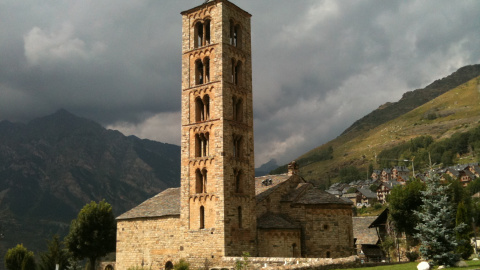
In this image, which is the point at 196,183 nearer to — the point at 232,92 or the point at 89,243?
the point at 232,92

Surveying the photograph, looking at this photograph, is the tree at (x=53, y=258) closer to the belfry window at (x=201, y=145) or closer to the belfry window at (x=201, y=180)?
the belfry window at (x=201, y=180)

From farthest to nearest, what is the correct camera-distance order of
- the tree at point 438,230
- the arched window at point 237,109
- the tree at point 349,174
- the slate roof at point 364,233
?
the tree at point 349,174, the slate roof at point 364,233, the arched window at point 237,109, the tree at point 438,230

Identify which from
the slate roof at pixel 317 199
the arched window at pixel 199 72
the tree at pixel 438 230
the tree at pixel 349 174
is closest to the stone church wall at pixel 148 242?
the slate roof at pixel 317 199

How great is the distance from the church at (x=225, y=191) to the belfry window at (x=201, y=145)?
87 millimetres

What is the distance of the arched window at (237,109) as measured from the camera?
37562mm

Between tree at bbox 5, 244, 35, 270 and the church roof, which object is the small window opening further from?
tree at bbox 5, 244, 35, 270

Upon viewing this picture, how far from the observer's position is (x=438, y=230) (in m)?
23.4

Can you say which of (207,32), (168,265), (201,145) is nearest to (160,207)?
(168,265)

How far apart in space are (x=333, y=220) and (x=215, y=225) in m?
10.1

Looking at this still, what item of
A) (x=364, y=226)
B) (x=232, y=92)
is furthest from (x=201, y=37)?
(x=364, y=226)

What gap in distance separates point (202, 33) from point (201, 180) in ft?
45.1

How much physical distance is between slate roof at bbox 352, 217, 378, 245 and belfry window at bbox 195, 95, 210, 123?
2883 centimetres

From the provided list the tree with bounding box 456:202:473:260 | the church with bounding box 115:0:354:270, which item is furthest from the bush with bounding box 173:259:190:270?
the tree with bounding box 456:202:473:260

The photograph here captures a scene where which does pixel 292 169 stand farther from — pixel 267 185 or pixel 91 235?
pixel 91 235
